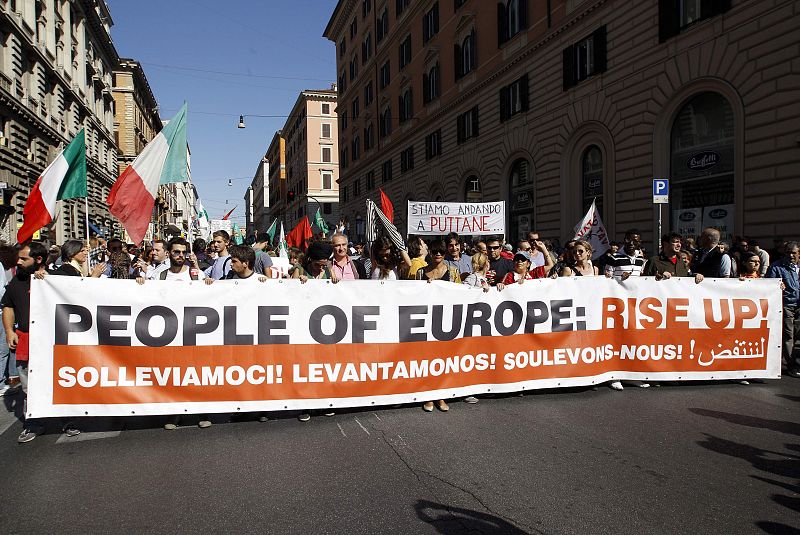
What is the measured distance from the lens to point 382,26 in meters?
39.2

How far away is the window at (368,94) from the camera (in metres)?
42.9

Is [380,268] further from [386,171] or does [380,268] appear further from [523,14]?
[386,171]

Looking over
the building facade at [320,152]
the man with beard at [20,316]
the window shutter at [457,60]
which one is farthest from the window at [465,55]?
the building facade at [320,152]

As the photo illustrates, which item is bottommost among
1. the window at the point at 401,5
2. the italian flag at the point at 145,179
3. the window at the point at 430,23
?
the italian flag at the point at 145,179

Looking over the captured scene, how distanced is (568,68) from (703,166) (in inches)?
253

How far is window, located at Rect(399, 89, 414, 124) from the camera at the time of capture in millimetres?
34094

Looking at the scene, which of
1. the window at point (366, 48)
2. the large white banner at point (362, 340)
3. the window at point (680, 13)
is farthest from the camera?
the window at point (366, 48)

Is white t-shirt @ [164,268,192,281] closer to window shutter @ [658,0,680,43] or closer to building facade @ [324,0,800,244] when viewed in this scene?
building facade @ [324,0,800,244]

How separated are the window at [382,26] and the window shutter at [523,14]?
733 inches

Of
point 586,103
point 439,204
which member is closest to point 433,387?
point 439,204

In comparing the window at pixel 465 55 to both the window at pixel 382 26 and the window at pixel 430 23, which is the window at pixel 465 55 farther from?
the window at pixel 382 26

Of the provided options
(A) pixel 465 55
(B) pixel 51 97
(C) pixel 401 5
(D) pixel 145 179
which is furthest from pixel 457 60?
(D) pixel 145 179

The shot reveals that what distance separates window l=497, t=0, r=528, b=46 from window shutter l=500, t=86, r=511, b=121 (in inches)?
74.4

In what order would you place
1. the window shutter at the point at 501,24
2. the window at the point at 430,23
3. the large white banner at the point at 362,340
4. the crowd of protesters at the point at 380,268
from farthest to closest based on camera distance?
the window at the point at 430,23 < the window shutter at the point at 501,24 < the crowd of protesters at the point at 380,268 < the large white banner at the point at 362,340
